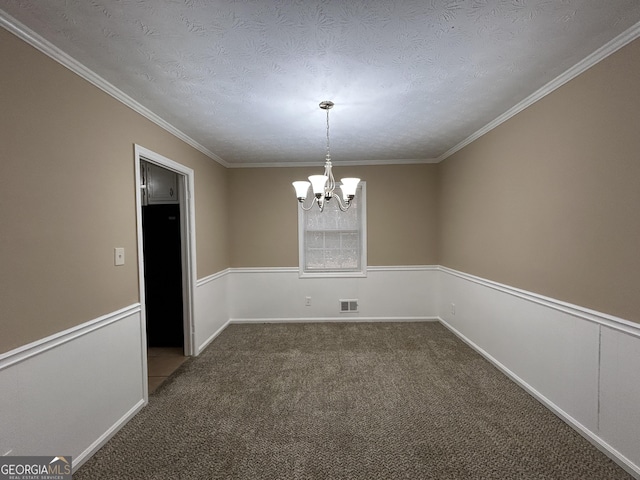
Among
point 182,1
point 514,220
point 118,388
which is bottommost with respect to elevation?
point 118,388

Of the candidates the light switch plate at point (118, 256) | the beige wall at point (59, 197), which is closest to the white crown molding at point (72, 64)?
the beige wall at point (59, 197)

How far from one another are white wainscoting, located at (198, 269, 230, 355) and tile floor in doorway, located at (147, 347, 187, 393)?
0.25 meters

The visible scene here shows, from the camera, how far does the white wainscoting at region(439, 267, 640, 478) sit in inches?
64.6

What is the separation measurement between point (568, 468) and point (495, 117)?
106 inches

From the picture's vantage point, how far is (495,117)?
8.97ft

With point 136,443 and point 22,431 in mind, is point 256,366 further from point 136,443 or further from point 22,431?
point 22,431

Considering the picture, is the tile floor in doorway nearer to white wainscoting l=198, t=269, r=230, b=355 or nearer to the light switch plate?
white wainscoting l=198, t=269, r=230, b=355

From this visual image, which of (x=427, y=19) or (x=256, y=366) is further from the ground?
(x=427, y=19)

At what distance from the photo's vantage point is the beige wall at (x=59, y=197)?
1.40m

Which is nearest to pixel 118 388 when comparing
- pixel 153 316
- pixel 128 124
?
pixel 153 316

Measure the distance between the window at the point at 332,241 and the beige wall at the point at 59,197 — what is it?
2.59m

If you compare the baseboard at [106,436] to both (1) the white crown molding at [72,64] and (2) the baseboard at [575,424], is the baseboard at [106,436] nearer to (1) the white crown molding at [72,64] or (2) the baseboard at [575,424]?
(1) the white crown molding at [72,64]

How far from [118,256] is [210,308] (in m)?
1.86

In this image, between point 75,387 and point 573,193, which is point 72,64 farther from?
point 573,193
